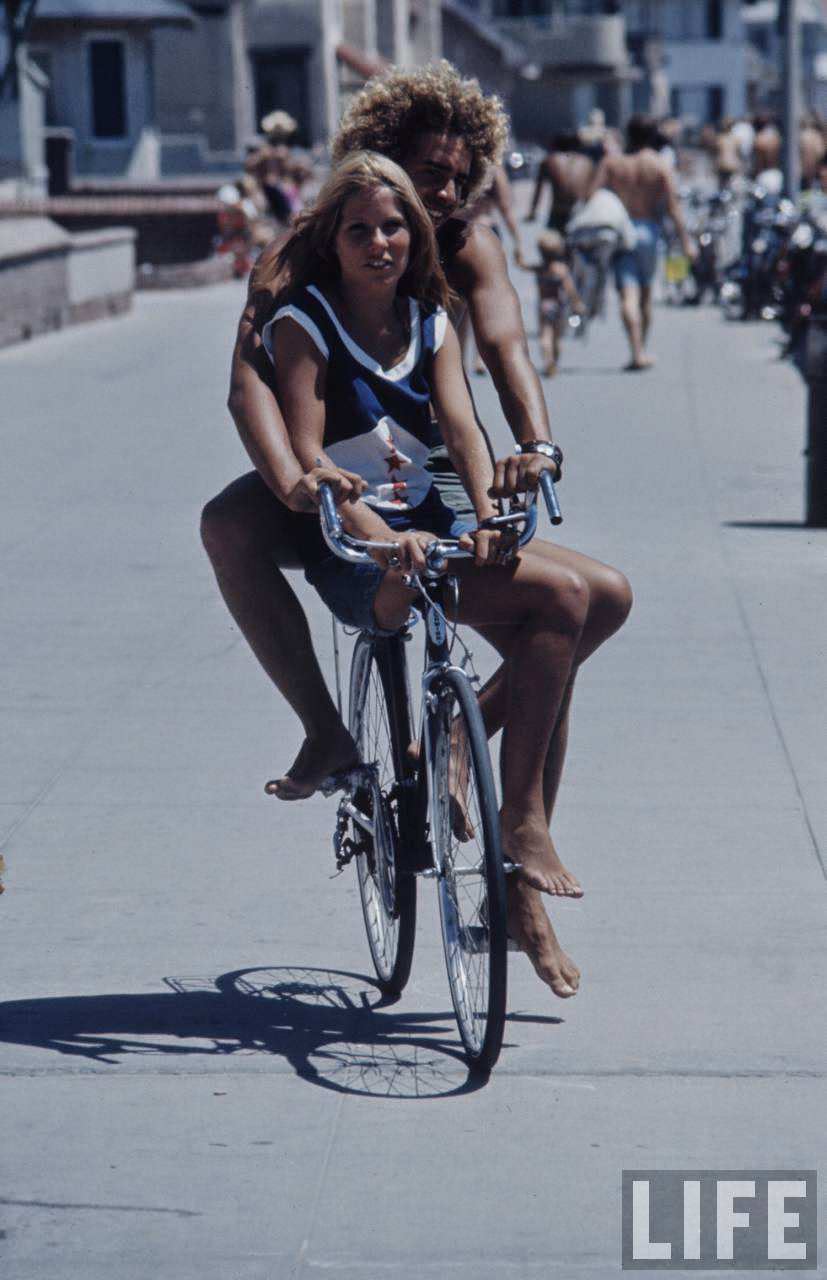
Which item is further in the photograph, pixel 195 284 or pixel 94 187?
pixel 94 187

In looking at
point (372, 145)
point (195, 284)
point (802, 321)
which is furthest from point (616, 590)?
point (195, 284)

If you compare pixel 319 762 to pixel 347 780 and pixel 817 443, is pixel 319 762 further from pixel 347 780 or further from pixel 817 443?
pixel 817 443

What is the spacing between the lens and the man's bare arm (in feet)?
16.0

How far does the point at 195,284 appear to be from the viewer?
2881 centimetres

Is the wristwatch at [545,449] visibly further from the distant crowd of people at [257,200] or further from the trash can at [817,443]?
the distant crowd of people at [257,200]

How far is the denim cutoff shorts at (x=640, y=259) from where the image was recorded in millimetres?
18203

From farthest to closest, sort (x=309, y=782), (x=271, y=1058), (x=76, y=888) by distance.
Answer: (x=76, y=888) < (x=309, y=782) < (x=271, y=1058)

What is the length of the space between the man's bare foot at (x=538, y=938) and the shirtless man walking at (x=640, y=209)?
13434mm

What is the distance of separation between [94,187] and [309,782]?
38571mm

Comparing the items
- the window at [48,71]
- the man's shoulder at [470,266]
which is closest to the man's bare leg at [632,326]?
the man's shoulder at [470,266]

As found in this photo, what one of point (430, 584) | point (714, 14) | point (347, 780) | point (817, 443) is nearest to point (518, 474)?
point (430, 584)

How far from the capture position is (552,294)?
18406 mm

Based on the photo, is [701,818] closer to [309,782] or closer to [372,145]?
[309,782]

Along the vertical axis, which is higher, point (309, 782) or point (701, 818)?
point (309, 782)
